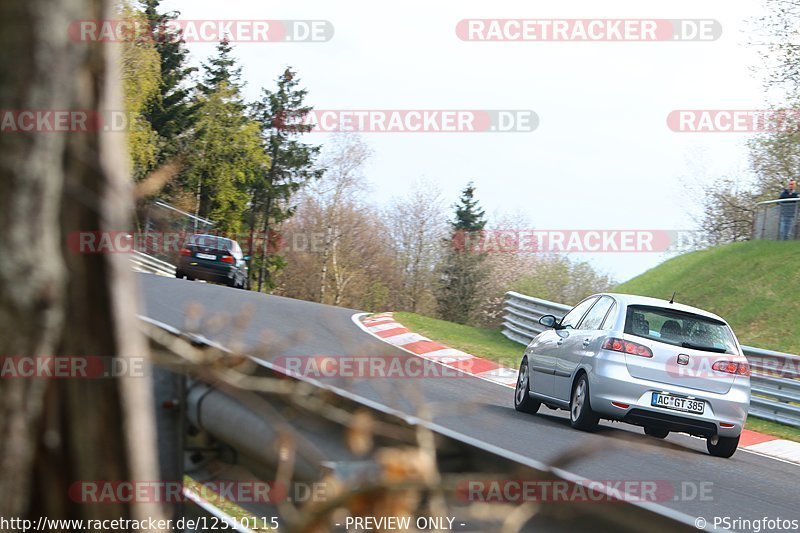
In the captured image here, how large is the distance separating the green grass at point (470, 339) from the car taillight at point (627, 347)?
7866 mm

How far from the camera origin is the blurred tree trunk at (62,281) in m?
1.59

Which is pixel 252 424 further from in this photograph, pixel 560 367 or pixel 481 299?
pixel 481 299

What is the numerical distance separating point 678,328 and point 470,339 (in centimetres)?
1257

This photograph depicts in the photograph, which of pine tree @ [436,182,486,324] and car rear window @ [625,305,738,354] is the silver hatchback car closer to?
car rear window @ [625,305,738,354]

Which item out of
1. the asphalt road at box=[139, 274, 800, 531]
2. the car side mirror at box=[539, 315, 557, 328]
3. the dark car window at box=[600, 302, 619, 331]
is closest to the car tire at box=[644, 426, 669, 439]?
the asphalt road at box=[139, 274, 800, 531]

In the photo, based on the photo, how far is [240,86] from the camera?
7425cm

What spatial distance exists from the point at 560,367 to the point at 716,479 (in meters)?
2.79

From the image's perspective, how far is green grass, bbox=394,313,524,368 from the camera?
830 inches

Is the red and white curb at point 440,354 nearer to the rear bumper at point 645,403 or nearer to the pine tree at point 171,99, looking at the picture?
the rear bumper at point 645,403

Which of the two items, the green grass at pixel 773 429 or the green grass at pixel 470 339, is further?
the green grass at pixel 470 339

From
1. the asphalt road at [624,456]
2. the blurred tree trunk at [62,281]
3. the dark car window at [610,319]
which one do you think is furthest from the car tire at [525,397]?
the blurred tree trunk at [62,281]

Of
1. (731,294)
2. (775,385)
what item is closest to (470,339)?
(775,385)

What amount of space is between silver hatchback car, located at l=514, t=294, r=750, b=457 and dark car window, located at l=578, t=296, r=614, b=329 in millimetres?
24

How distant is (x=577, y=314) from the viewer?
13000 millimetres
